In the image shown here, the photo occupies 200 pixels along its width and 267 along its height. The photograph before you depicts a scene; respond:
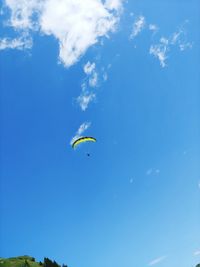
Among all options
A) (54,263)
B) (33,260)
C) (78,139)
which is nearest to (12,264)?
(33,260)

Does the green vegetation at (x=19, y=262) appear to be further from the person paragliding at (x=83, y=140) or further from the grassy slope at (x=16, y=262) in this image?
the person paragliding at (x=83, y=140)

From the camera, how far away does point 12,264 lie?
103688 millimetres

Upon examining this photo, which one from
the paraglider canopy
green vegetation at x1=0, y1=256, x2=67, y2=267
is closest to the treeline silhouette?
green vegetation at x1=0, y1=256, x2=67, y2=267

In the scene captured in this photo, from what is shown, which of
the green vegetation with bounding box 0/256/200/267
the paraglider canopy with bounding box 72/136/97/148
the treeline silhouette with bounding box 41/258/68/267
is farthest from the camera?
the green vegetation with bounding box 0/256/200/267

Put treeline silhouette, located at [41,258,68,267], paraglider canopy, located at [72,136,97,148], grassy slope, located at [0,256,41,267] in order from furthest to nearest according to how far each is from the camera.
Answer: grassy slope, located at [0,256,41,267] → treeline silhouette, located at [41,258,68,267] → paraglider canopy, located at [72,136,97,148]

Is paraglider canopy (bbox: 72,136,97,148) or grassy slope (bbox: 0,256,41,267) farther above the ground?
grassy slope (bbox: 0,256,41,267)

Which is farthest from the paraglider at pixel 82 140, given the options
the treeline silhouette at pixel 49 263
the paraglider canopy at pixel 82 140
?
the treeline silhouette at pixel 49 263

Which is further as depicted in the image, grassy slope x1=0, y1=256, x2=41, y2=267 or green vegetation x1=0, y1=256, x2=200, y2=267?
grassy slope x1=0, y1=256, x2=41, y2=267

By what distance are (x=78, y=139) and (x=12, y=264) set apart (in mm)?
65785

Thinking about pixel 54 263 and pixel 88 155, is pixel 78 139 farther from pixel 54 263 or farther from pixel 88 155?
pixel 54 263

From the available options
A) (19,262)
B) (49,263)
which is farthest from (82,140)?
(19,262)

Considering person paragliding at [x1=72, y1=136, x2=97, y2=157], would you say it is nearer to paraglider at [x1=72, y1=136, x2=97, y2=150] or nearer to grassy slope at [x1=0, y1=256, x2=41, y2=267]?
paraglider at [x1=72, y1=136, x2=97, y2=150]

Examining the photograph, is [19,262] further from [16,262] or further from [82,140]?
[82,140]

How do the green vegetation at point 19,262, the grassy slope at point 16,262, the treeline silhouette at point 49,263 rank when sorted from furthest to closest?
1. the grassy slope at point 16,262
2. the green vegetation at point 19,262
3. the treeline silhouette at point 49,263
